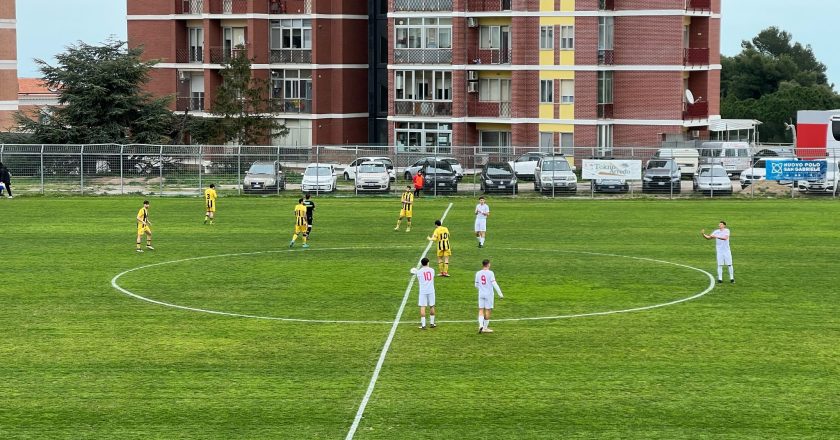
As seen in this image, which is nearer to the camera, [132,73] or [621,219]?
[621,219]

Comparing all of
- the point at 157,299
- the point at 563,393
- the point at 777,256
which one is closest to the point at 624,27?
the point at 777,256

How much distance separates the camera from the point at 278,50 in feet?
332

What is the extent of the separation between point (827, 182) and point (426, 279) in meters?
46.3

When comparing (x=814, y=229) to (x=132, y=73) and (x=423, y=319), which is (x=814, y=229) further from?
(x=132, y=73)

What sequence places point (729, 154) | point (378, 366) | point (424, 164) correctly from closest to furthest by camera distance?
point (378, 366)
point (424, 164)
point (729, 154)

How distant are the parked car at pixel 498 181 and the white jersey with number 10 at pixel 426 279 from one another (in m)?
41.3

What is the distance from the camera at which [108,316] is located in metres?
34.2

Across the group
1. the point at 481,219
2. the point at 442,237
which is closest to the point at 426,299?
the point at 442,237

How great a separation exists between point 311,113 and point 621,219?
4543 cm

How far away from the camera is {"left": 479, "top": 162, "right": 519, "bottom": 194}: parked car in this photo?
72438 mm

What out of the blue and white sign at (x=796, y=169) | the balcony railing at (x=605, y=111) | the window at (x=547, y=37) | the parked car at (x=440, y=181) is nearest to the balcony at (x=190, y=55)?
the window at (x=547, y=37)

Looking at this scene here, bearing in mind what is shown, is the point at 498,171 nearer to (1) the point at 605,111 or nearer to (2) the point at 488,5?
(1) the point at 605,111

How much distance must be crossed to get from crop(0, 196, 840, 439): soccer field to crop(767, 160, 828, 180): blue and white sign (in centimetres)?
1852

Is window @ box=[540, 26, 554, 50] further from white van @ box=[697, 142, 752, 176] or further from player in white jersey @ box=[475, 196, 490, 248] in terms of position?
player in white jersey @ box=[475, 196, 490, 248]
